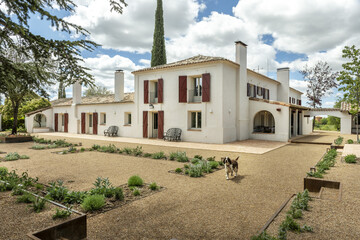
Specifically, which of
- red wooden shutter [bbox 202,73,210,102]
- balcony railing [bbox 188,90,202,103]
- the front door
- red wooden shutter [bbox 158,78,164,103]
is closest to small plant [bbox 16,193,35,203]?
red wooden shutter [bbox 202,73,210,102]

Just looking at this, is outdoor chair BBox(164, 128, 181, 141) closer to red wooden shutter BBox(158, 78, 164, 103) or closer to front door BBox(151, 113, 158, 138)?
front door BBox(151, 113, 158, 138)

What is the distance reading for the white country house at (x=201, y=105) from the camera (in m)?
15.5

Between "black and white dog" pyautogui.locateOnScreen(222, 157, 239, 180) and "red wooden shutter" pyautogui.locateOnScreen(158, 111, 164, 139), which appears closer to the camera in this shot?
"black and white dog" pyautogui.locateOnScreen(222, 157, 239, 180)

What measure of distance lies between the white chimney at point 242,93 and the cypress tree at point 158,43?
433 inches

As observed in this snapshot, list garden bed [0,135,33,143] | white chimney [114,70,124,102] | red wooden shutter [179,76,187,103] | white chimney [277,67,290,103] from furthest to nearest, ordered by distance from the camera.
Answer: white chimney [277,67,290,103] < white chimney [114,70,124,102] < red wooden shutter [179,76,187,103] < garden bed [0,135,33,143]

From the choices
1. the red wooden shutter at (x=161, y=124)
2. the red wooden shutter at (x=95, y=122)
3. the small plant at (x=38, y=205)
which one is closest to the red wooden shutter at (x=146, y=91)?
the red wooden shutter at (x=161, y=124)

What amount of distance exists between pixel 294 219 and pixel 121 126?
18307 mm

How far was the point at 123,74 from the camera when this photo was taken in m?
22.4

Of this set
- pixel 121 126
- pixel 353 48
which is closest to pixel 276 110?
pixel 353 48

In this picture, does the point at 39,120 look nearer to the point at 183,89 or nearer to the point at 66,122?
the point at 66,122

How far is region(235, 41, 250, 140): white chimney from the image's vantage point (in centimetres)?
1669

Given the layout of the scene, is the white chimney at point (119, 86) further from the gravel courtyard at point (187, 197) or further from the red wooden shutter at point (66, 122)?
the gravel courtyard at point (187, 197)

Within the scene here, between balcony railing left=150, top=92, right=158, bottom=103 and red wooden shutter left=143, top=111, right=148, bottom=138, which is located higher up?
balcony railing left=150, top=92, right=158, bottom=103

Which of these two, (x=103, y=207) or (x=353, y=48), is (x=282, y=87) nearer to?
(x=353, y=48)
